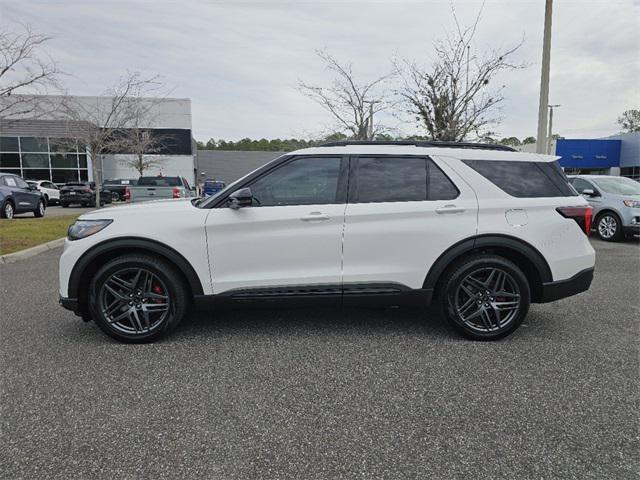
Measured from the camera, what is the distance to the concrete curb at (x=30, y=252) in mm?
7352

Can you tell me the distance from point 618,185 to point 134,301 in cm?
1145

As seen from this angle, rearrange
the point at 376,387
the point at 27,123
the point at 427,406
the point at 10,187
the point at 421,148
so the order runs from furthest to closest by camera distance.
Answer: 1. the point at 27,123
2. the point at 10,187
3. the point at 421,148
4. the point at 376,387
5. the point at 427,406

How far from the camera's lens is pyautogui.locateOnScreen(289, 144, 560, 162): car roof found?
3.84 m

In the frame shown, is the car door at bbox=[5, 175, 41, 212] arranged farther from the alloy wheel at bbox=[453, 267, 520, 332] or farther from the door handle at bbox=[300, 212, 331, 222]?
the alloy wheel at bbox=[453, 267, 520, 332]

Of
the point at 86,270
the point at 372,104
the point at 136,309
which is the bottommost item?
the point at 136,309

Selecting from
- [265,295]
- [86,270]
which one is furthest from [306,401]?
[86,270]

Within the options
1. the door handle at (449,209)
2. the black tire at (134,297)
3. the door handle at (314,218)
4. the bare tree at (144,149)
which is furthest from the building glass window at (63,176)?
the door handle at (449,209)

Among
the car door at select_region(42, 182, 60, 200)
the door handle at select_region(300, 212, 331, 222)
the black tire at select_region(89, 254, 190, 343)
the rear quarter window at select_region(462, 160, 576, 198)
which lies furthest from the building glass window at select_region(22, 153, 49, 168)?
the rear quarter window at select_region(462, 160, 576, 198)

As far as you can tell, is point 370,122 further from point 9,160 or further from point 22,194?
point 9,160

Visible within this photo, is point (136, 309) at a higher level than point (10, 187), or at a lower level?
lower

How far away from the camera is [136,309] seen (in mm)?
3654

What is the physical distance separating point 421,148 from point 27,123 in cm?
3951

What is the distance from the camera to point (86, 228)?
3643mm

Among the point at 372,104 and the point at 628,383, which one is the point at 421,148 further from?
the point at 372,104
